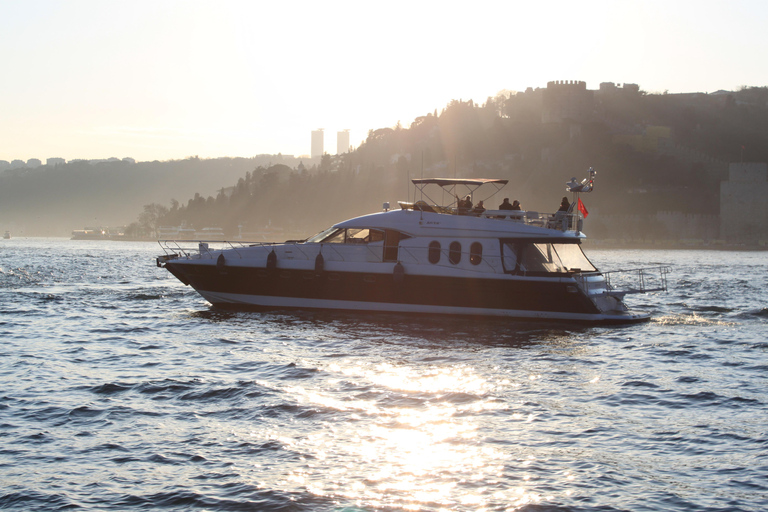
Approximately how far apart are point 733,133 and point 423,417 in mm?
173479

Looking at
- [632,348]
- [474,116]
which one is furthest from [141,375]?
[474,116]

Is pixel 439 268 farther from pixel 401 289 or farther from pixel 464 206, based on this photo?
pixel 464 206

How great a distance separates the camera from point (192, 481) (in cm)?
769

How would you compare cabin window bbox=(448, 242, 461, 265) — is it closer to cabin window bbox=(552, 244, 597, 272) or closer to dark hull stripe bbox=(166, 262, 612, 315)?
dark hull stripe bbox=(166, 262, 612, 315)

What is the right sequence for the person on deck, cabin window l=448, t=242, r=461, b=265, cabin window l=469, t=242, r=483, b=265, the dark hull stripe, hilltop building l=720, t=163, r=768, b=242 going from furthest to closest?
1. hilltop building l=720, t=163, r=768, b=242
2. the person on deck
3. cabin window l=448, t=242, r=461, b=265
4. cabin window l=469, t=242, r=483, b=265
5. the dark hull stripe

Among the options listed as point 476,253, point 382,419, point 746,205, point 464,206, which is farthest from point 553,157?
point 382,419

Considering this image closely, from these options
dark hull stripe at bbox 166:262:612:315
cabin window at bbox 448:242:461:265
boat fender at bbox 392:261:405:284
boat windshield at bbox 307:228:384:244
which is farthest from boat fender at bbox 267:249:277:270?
cabin window at bbox 448:242:461:265

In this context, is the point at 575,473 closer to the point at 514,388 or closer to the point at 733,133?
the point at 514,388

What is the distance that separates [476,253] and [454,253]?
1.96 feet

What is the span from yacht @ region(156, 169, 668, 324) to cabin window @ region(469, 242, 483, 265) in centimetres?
3

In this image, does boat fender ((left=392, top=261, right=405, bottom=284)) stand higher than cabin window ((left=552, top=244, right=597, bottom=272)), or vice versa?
cabin window ((left=552, top=244, right=597, bottom=272))

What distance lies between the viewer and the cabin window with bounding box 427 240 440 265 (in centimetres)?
2036

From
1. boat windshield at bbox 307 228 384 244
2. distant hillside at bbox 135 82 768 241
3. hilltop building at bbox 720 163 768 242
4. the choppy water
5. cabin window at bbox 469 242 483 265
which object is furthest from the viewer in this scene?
distant hillside at bbox 135 82 768 241

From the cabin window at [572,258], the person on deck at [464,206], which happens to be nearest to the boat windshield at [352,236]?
the person on deck at [464,206]
